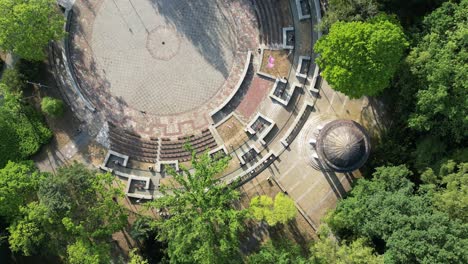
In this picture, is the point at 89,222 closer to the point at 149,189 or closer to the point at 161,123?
the point at 149,189

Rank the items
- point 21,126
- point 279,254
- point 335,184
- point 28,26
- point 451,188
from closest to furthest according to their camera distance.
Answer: point 451,188 < point 279,254 < point 28,26 < point 335,184 < point 21,126

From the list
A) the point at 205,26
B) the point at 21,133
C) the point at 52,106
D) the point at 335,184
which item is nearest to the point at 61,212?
the point at 52,106

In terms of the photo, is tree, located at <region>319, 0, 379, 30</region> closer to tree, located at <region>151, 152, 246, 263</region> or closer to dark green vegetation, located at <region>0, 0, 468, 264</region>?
dark green vegetation, located at <region>0, 0, 468, 264</region>

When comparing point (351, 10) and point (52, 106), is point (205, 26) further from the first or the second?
point (52, 106)

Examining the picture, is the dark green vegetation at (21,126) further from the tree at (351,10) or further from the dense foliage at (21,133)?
the tree at (351,10)

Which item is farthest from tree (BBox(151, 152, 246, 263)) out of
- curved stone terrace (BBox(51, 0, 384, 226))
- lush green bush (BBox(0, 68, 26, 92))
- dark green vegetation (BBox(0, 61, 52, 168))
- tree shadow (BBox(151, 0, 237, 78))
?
lush green bush (BBox(0, 68, 26, 92))

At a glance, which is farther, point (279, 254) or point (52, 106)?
point (52, 106)

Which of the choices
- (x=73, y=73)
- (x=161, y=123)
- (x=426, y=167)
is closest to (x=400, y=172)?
(x=426, y=167)
